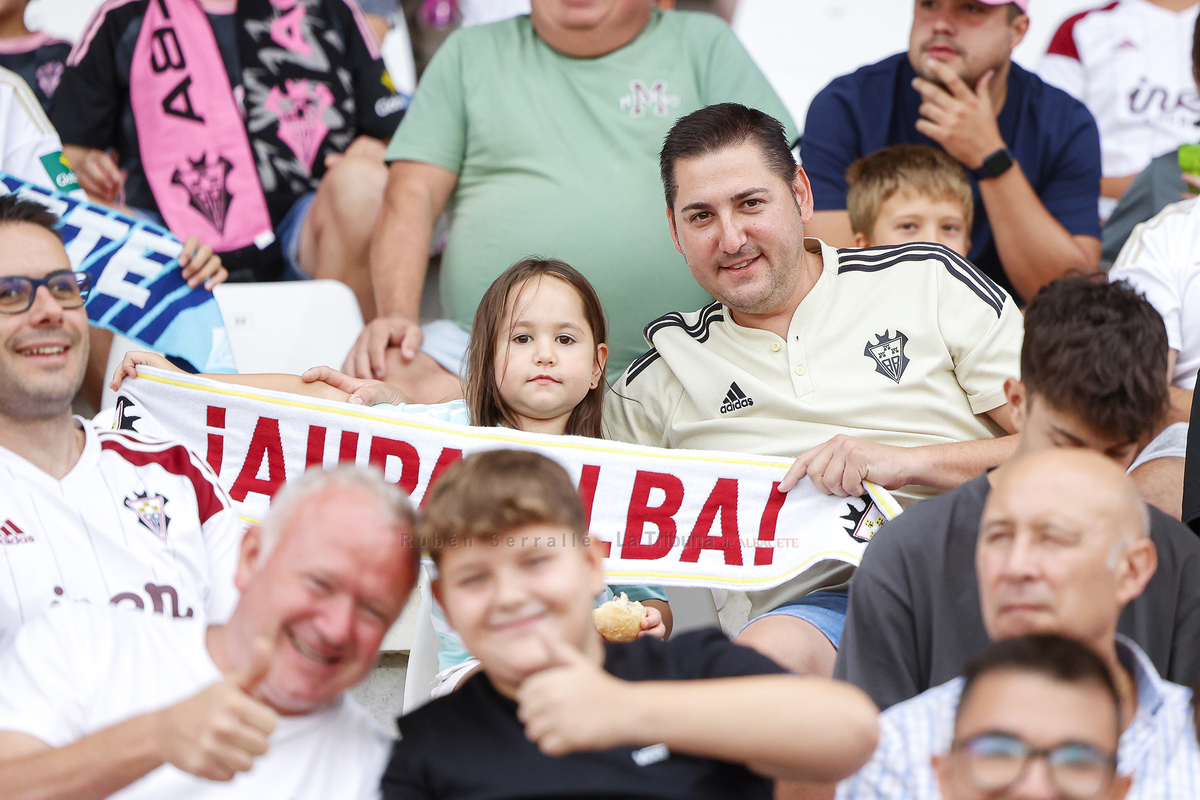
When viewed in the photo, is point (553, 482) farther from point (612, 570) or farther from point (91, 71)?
point (91, 71)

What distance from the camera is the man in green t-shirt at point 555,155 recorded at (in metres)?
2.85

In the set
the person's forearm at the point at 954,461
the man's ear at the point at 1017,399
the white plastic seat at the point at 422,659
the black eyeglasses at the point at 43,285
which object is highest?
the black eyeglasses at the point at 43,285

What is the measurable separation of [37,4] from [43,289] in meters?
2.68

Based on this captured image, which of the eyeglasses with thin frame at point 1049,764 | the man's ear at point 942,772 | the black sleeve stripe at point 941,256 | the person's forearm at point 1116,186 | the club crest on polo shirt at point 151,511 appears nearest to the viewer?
the eyeglasses with thin frame at point 1049,764

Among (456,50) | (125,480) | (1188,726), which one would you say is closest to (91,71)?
(456,50)

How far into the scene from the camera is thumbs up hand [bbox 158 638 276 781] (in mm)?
1177

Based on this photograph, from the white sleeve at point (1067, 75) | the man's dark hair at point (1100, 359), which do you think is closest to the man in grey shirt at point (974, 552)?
the man's dark hair at point (1100, 359)

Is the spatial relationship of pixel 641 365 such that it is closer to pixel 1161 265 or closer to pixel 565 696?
pixel 1161 265

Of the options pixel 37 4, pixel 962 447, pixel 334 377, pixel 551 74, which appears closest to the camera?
pixel 962 447

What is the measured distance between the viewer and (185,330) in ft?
8.71

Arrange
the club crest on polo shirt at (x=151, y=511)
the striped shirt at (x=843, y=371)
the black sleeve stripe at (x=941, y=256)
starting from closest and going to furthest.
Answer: the club crest on polo shirt at (x=151, y=511) < the striped shirt at (x=843, y=371) < the black sleeve stripe at (x=941, y=256)

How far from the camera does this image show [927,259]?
2.40 m

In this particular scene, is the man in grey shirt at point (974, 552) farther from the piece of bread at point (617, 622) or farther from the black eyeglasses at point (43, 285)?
the black eyeglasses at point (43, 285)

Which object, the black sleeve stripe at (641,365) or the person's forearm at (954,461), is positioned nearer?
the person's forearm at (954,461)
